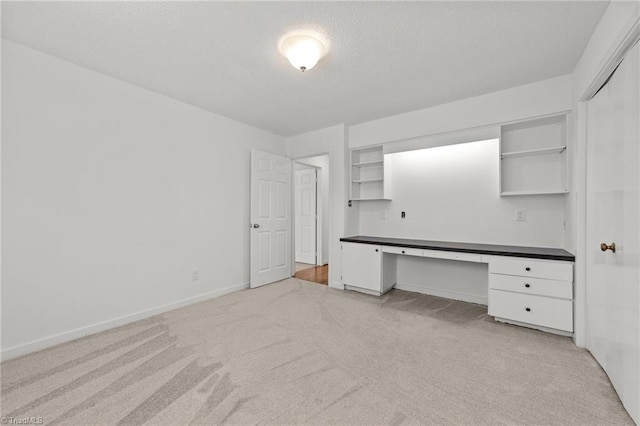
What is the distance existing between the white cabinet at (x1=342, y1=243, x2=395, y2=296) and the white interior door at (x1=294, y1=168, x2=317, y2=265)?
2.04 m

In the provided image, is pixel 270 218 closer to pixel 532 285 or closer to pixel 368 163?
pixel 368 163

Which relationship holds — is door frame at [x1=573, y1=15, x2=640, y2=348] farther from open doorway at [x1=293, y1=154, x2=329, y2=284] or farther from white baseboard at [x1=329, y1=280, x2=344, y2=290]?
open doorway at [x1=293, y1=154, x2=329, y2=284]

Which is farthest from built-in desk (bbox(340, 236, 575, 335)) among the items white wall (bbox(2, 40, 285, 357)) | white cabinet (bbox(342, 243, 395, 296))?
white wall (bbox(2, 40, 285, 357))

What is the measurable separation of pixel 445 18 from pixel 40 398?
358 cm

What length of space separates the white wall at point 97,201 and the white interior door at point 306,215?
243 cm

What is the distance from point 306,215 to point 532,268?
4.18 m

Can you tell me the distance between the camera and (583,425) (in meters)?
1.45

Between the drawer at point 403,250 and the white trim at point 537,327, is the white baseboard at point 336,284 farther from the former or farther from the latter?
the white trim at point 537,327

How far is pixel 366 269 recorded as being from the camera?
12.2 ft

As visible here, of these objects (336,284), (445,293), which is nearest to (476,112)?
(445,293)

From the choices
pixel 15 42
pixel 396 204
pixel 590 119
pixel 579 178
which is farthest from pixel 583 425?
pixel 15 42

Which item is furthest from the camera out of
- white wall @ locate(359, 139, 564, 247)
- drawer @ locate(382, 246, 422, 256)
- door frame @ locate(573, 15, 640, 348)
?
drawer @ locate(382, 246, 422, 256)

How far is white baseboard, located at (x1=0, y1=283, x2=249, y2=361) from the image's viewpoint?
2.14 metres

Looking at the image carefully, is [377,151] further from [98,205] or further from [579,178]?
[98,205]
